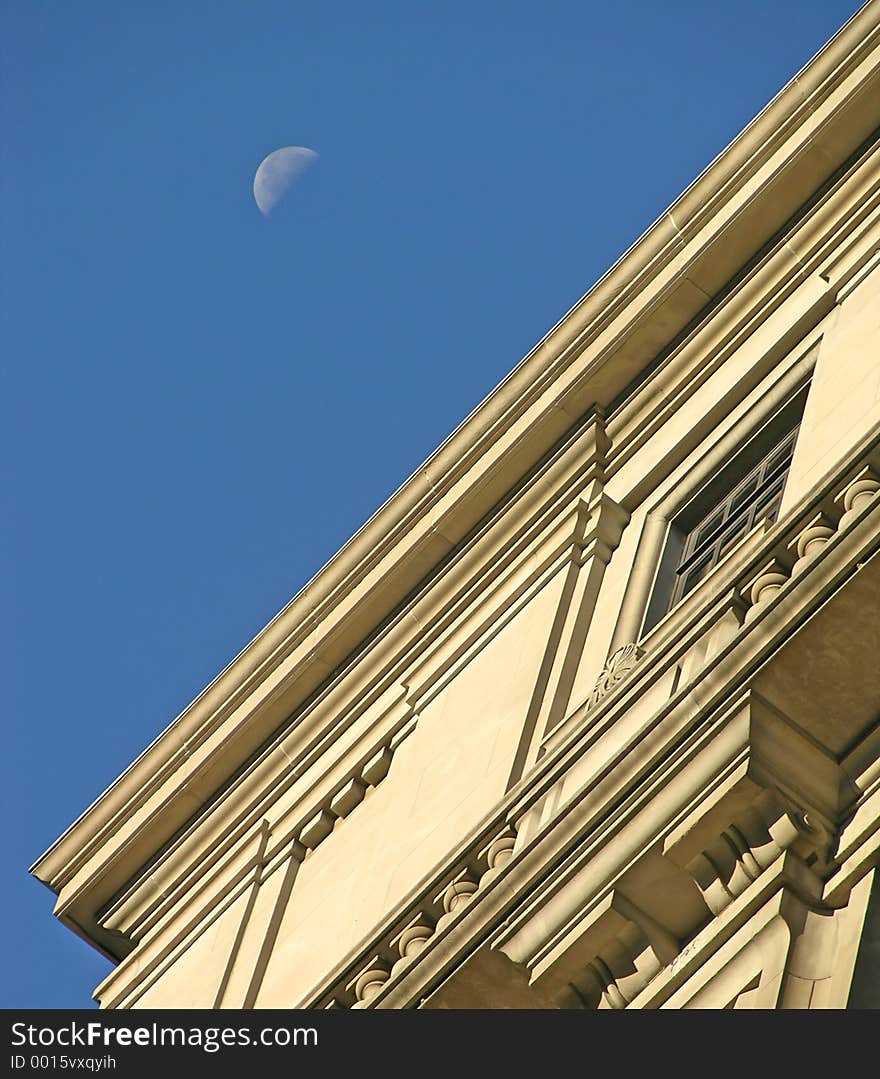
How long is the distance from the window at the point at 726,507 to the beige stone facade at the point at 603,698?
0.04 metres

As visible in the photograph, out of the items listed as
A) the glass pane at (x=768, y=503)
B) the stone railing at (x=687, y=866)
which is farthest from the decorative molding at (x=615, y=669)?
the glass pane at (x=768, y=503)

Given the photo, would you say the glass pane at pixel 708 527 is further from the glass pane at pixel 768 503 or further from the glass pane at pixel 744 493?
the glass pane at pixel 768 503

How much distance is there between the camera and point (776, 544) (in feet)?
49.8

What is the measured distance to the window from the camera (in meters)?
19.9

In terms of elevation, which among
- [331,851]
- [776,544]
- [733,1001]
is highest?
[331,851]

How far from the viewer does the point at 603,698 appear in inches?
688

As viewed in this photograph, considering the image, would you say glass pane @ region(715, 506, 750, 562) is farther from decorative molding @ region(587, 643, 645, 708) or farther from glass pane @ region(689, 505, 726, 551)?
decorative molding @ region(587, 643, 645, 708)

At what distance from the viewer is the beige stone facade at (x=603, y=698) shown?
14.2m

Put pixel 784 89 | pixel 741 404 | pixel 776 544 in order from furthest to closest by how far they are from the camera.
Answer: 1. pixel 784 89
2. pixel 741 404
3. pixel 776 544

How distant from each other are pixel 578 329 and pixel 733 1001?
11.3 metres

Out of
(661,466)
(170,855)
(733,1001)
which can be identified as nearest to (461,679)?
(661,466)

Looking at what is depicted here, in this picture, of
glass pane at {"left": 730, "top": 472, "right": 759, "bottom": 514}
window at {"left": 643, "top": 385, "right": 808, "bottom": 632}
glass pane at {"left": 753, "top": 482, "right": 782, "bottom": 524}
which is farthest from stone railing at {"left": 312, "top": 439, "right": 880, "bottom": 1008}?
glass pane at {"left": 730, "top": 472, "right": 759, "bottom": 514}

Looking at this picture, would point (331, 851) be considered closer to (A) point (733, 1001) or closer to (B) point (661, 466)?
(B) point (661, 466)

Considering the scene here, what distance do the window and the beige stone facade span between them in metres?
0.04
